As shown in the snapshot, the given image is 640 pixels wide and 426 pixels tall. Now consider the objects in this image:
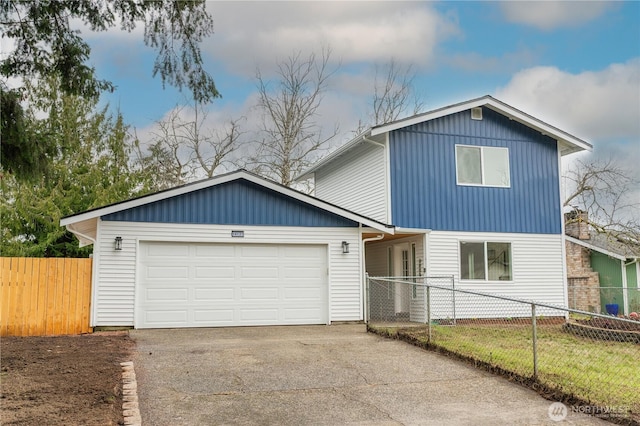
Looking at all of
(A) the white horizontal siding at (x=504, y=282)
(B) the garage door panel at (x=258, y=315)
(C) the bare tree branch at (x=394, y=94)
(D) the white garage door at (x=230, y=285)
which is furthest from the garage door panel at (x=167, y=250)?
(C) the bare tree branch at (x=394, y=94)

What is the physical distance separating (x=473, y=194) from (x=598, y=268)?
893cm

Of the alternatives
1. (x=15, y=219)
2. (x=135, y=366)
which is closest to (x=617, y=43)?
(x=135, y=366)

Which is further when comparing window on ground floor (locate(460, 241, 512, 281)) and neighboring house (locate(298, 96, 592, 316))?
window on ground floor (locate(460, 241, 512, 281))

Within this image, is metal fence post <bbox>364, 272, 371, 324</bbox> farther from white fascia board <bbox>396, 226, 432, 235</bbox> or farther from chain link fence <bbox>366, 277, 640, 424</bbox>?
white fascia board <bbox>396, 226, 432, 235</bbox>

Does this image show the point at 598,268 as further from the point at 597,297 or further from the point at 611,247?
the point at 597,297

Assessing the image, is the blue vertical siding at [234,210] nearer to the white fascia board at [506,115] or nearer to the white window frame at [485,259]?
the white fascia board at [506,115]

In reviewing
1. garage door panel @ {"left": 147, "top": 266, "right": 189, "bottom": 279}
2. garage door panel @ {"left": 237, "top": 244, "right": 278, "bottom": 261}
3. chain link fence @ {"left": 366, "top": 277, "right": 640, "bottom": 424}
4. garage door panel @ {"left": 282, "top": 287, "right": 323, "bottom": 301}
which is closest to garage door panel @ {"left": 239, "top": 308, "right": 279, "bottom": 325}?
garage door panel @ {"left": 282, "top": 287, "right": 323, "bottom": 301}

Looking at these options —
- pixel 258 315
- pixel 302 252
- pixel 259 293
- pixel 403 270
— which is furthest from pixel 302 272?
pixel 403 270

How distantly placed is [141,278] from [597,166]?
19.9m

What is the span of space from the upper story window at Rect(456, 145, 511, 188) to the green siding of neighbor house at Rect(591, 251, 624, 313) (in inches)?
304

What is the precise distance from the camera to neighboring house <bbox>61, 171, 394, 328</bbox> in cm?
1283

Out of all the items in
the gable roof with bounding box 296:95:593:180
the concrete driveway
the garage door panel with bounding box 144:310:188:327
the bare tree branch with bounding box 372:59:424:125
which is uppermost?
the bare tree branch with bounding box 372:59:424:125

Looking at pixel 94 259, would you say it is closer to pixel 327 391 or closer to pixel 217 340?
pixel 217 340

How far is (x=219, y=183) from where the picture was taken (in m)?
13.6
